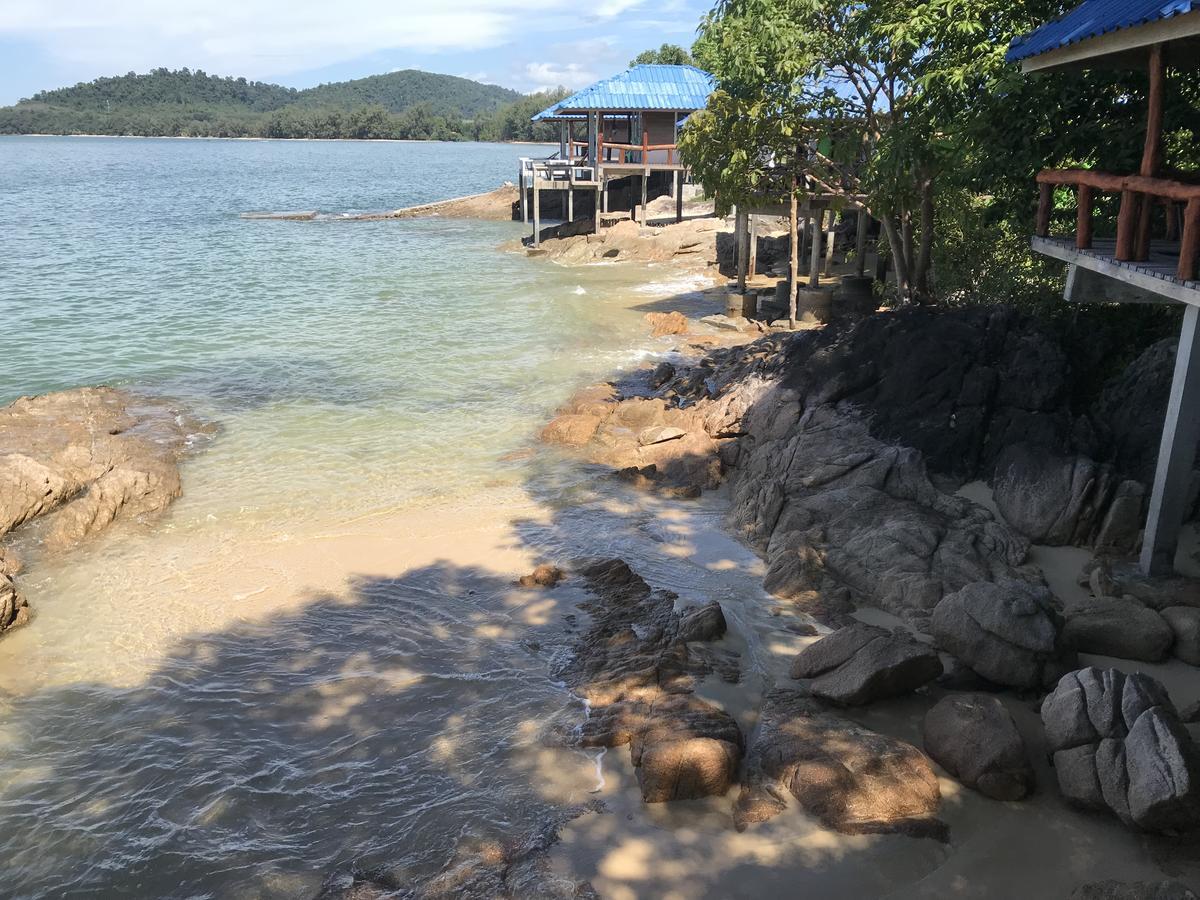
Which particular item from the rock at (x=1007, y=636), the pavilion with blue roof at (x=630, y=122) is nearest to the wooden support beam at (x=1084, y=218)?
the rock at (x=1007, y=636)

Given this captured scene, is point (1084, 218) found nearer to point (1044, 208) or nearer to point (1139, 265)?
point (1139, 265)

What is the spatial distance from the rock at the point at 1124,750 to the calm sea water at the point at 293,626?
3.31 m

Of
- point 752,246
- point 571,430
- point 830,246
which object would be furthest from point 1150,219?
point 830,246

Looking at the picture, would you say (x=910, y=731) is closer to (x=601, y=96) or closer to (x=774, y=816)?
(x=774, y=816)

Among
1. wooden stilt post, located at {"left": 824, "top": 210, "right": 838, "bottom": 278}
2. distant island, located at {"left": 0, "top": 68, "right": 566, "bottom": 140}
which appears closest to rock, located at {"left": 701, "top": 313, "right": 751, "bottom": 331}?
wooden stilt post, located at {"left": 824, "top": 210, "right": 838, "bottom": 278}

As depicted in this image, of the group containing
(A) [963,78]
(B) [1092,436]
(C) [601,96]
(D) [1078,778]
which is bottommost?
(D) [1078,778]

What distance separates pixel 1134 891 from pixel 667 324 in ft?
59.8

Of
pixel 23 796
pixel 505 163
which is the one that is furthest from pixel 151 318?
pixel 505 163

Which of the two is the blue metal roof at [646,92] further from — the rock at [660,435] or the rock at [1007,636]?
the rock at [1007,636]

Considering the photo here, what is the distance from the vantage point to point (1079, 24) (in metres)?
8.70

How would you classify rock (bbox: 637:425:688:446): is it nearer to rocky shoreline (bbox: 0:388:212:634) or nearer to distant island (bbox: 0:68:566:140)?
rocky shoreline (bbox: 0:388:212:634)

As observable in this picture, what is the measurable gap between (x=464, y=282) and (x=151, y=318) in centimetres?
1002

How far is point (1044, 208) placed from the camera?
10312 millimetres

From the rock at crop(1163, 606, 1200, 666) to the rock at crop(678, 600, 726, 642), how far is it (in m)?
3.70
